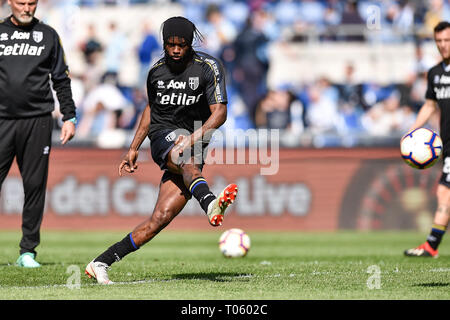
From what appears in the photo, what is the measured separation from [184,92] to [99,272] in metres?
1.92

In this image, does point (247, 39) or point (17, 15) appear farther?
point (247, 39)

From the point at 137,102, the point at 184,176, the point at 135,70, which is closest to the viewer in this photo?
the point at 184,176

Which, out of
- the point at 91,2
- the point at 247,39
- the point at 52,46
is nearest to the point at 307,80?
the point at 247,39

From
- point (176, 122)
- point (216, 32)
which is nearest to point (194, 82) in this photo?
point (176, 122)

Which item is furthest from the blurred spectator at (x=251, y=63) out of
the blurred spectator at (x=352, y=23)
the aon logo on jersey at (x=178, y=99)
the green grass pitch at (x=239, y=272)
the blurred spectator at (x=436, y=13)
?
the aon logo on jersey at (x=178, y=99)

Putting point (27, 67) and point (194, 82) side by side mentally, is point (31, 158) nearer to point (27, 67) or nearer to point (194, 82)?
point (27, 67)

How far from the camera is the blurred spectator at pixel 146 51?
2000 cm

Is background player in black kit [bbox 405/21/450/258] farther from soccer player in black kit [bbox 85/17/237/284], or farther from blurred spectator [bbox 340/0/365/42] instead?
blurred spectator [bbox 340/0/365/42]

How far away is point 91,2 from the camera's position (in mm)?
21484

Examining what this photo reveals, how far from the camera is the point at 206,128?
26.1ft

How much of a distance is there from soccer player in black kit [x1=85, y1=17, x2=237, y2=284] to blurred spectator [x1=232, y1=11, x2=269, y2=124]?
1112cm

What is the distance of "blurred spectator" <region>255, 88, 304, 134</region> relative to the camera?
18688 millimetres

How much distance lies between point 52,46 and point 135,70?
11.0 m

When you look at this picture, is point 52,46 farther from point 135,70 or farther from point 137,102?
point 135,70
